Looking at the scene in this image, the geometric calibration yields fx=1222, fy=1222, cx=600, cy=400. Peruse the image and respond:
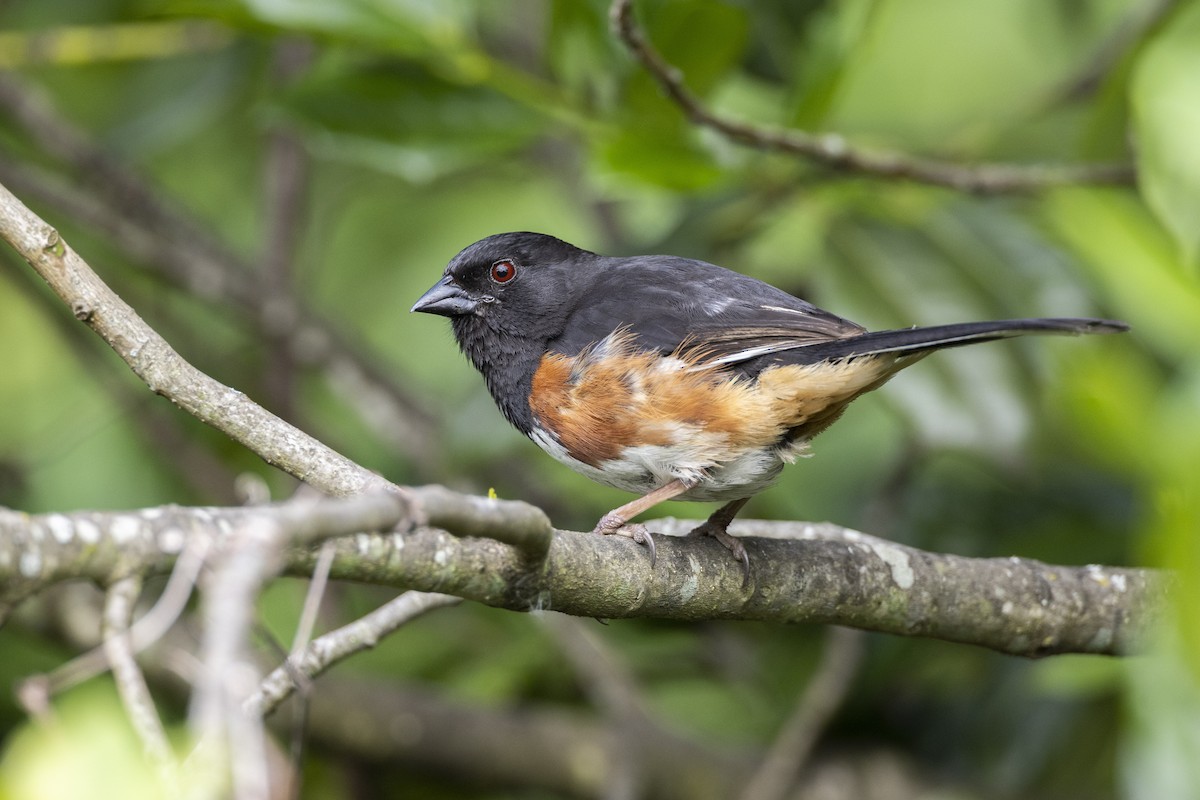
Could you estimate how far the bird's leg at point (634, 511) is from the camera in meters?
2.35

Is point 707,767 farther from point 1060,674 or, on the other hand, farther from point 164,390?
point 164,390

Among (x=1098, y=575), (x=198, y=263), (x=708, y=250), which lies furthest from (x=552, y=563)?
(x=198, y=263)

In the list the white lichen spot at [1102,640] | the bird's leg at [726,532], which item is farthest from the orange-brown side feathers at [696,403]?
the white lichen spot at [1102,640]

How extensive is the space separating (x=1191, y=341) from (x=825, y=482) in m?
1.73

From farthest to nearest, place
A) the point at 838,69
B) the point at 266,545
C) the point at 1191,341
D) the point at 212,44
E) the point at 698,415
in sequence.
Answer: the point at 212,44 < the point at 838,69 < the point at 698,415 < the point at 1191,341 < the point at 266,545

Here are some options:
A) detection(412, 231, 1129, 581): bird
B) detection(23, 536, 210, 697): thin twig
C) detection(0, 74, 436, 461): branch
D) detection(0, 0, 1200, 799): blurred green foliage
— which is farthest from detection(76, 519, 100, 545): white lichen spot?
detection(0, 74, 436, 461): branch

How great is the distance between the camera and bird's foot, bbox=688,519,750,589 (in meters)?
2.33

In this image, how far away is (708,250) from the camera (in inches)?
147

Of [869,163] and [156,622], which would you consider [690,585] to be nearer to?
[156,622]

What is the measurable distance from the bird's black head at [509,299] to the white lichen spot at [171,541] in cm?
163

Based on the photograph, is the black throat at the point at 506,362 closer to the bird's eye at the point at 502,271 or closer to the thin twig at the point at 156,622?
the bird's eye at the point at 502,271

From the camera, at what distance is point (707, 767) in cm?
400

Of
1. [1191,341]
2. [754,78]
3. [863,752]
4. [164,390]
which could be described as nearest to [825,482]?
[863,752]

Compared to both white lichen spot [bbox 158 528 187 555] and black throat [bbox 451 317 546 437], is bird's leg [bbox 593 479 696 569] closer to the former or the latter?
black throat [bbox 451 317 546 437]
